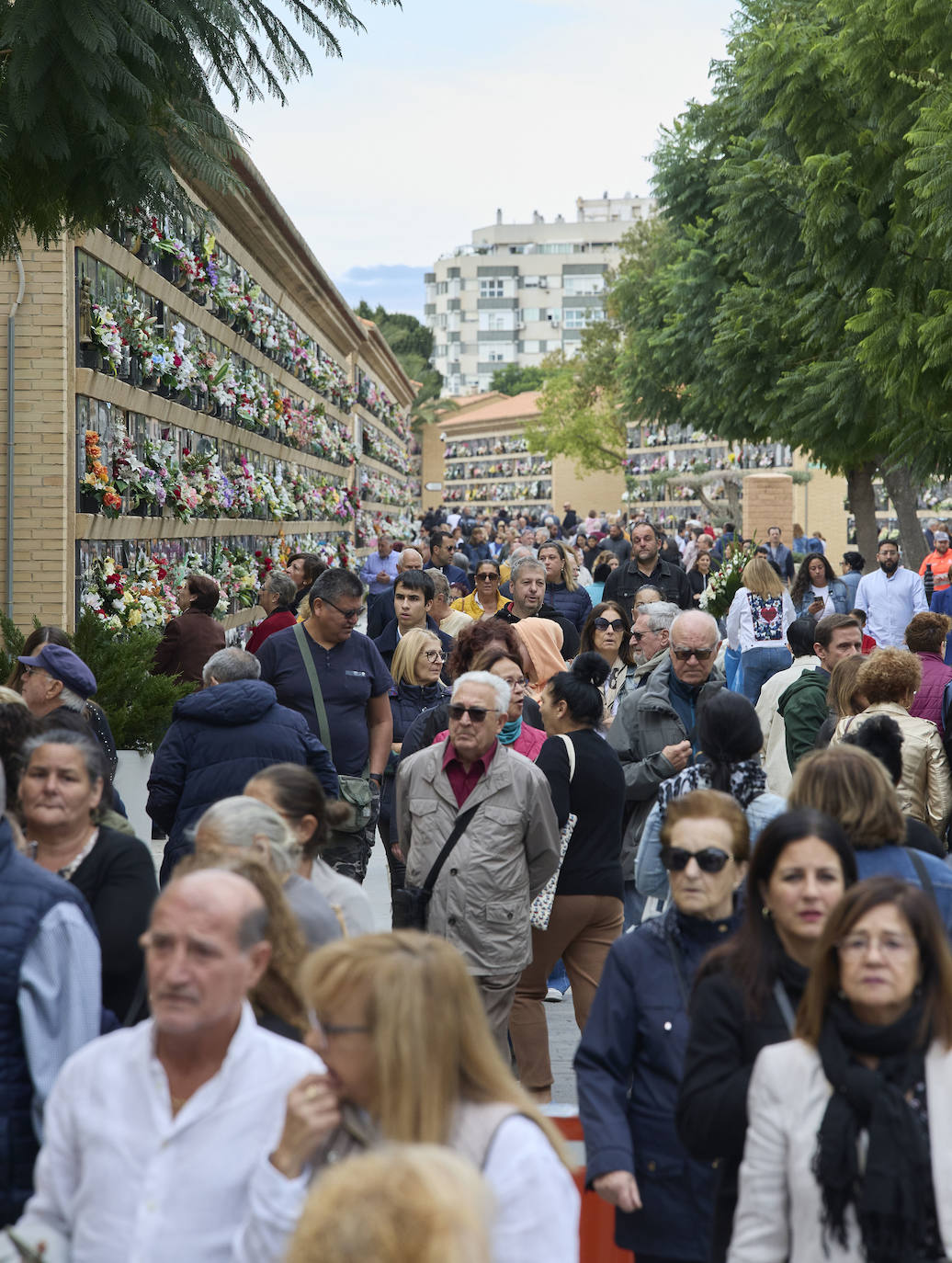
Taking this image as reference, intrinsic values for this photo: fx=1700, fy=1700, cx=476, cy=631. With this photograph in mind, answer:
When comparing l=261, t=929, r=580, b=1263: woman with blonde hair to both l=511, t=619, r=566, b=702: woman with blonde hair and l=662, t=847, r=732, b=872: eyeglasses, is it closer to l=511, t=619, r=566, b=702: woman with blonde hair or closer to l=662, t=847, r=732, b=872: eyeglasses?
l=662, t=847, r=732, b=872: eyeglasses

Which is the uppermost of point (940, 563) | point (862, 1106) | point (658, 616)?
point (940, 563)

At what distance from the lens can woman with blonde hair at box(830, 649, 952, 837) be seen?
7188 millimetres

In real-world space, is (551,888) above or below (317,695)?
below

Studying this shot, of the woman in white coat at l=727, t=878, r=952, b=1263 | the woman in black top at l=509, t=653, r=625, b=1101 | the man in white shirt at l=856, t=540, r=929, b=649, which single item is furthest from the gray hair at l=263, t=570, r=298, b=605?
the woman in white coat at l=727, t=878, r=952, b=1263

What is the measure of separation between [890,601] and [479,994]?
44.5ft

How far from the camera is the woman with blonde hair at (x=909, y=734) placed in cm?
719

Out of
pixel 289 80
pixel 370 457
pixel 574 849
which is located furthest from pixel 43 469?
pixel 370 457

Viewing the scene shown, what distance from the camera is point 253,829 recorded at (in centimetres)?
459

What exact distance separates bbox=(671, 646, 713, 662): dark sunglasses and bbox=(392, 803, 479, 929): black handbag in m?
1.78

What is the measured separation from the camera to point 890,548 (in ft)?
58.3

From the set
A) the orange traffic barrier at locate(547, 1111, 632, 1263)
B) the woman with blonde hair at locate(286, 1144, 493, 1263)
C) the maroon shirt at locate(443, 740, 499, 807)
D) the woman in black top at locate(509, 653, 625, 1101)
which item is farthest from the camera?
A: the woman in black top at locate(509, 653, 625, 1101)

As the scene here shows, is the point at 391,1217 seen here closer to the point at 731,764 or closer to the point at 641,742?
the point at 731,764

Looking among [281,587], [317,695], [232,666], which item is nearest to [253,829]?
[232,666]

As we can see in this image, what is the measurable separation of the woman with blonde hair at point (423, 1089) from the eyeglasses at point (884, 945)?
0.81m
